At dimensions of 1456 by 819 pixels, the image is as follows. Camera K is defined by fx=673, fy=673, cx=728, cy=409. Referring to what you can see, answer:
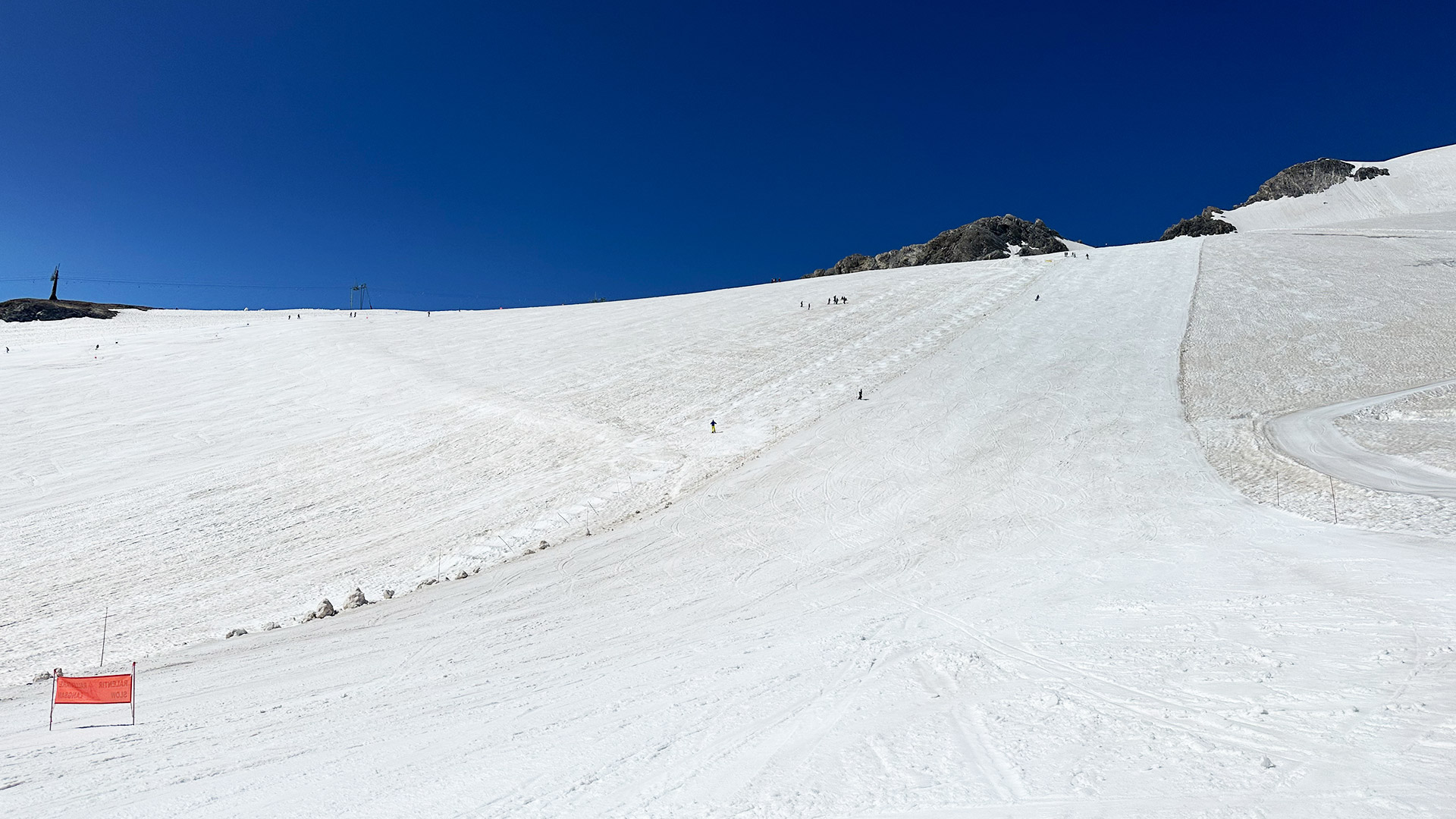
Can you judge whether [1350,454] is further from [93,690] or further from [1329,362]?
[93,690]

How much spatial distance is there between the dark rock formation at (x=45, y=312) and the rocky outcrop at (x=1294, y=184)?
115 meters

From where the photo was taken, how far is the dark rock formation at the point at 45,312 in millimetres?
50438

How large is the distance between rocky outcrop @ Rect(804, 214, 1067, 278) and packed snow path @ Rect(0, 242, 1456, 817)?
72361 mm

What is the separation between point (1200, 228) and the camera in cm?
8706

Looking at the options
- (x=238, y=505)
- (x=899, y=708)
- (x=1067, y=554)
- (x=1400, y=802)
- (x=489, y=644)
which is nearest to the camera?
(x=1400, y=802)

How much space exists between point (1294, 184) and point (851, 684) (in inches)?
4745

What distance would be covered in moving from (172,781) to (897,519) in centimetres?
1100

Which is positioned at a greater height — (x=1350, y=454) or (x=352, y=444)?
(x=1350, y=454)

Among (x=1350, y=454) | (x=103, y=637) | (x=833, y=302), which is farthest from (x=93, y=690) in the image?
(x=833, y=302)

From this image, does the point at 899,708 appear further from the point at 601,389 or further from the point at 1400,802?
the point at 601,389

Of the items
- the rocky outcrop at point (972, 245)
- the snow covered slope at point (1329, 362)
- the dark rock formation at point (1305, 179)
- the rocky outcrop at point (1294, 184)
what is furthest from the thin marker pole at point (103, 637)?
the dark rock formation at point (1305, 179)

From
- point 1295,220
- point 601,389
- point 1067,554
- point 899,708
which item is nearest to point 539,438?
point 601,389

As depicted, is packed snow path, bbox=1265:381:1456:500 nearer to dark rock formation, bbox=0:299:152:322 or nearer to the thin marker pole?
the thin marker pole

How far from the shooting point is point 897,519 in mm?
13156
